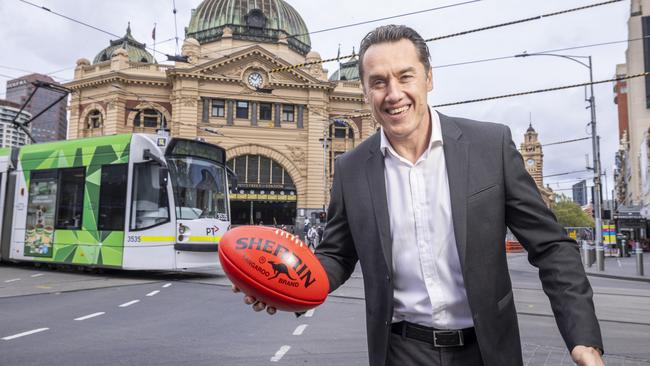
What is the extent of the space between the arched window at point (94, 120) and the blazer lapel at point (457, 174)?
46037 mm

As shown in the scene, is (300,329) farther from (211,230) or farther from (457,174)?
(211,230)

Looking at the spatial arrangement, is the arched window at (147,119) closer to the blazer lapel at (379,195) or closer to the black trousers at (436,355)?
the blazer lapel at (379,195)

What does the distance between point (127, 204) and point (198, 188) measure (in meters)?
1.78

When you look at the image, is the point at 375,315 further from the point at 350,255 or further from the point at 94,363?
the point at 94,363

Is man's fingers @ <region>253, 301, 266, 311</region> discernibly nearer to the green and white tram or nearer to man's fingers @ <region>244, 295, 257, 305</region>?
man's fingers @ <region>244, 295, 257, 305</region>

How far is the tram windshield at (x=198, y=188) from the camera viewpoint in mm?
12531

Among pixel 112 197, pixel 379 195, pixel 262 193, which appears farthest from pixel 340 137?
pixel 379 195

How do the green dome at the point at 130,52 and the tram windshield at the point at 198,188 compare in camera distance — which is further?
the green dome at the point at 130,52

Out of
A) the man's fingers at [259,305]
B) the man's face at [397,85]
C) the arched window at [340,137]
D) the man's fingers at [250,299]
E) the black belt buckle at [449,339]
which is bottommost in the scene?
the black belt buckle at [449,339]

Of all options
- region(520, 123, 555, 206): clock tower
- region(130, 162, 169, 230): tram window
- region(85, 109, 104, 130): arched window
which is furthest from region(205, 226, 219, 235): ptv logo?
region(520, 123, 555, 206): clock tower

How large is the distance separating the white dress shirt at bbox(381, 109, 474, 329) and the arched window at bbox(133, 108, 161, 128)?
142 ft

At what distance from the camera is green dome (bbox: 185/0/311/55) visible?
4828cm

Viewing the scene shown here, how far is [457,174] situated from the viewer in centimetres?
211

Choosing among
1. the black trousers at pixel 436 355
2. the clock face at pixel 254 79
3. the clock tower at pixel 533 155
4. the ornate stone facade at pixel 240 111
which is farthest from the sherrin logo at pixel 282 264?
the clock tower at pixel 533 155
